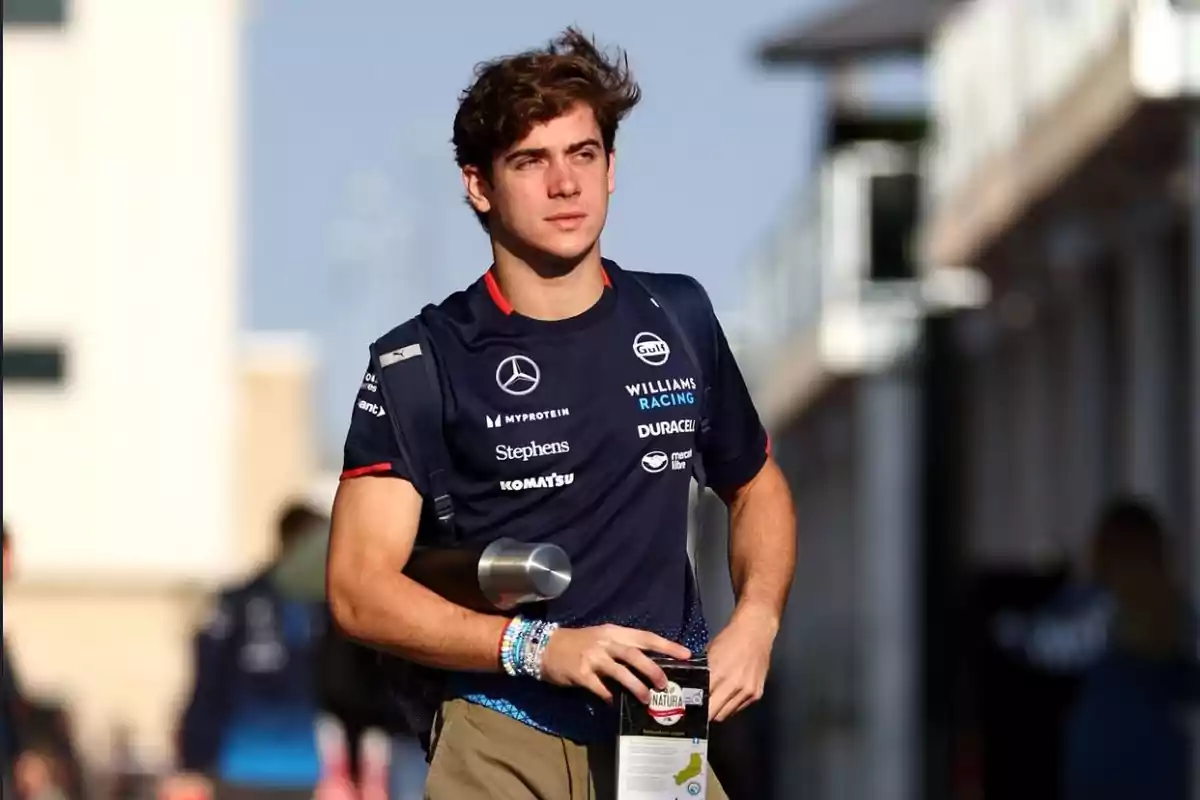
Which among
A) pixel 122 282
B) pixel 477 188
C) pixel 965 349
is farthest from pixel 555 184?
pixel 122 282

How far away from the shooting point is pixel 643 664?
4.61m

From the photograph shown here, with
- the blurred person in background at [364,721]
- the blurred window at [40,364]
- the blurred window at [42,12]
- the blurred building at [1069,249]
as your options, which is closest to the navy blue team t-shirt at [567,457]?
the blurred person in background at [364,721]

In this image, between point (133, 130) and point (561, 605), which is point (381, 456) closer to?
point (561, 605)

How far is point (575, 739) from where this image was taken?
488cm

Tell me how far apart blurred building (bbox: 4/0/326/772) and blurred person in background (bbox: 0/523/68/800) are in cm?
3189

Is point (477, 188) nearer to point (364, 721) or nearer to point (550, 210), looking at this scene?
point (550, 210)

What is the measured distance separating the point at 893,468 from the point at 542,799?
27.0 m

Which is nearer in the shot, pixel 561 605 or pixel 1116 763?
pixel 561 605

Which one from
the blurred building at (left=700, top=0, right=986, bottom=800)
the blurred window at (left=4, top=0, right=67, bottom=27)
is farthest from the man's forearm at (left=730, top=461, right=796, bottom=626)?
the blurred window at (left=4, top=0, right=67, bottom=27)

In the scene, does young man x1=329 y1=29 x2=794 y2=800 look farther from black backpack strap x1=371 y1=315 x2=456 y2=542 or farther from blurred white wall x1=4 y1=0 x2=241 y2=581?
blurred white wall x1=4 y1=0 x2=241 y2=581

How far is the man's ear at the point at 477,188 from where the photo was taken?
16.2 feet

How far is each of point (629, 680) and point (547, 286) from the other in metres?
0.67

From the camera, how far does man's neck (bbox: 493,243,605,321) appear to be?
16.2 feet

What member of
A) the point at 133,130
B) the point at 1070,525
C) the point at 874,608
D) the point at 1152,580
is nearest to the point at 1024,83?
the point at 1070,525
